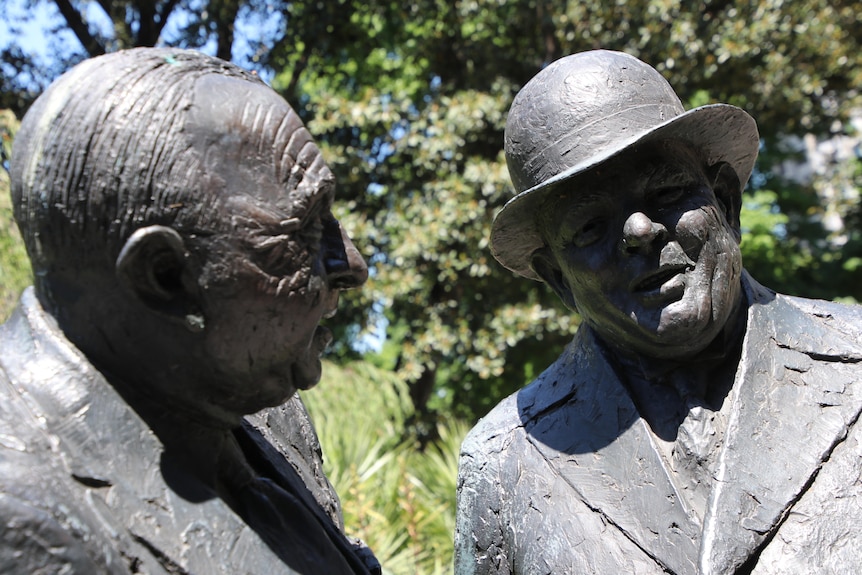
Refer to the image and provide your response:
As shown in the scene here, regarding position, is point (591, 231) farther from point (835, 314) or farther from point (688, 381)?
point (835, 314)

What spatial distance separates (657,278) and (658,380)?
1.02 feet

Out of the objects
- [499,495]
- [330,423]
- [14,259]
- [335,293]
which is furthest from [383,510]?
[335,293]

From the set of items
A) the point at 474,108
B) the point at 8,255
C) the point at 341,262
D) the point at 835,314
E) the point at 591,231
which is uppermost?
the point at 341,262

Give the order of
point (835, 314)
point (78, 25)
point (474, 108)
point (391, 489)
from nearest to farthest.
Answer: point (835, 314)
point (391, 489)
point (474, 108)
point (78, 25)

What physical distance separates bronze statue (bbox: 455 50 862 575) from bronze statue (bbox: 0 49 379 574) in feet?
3.51

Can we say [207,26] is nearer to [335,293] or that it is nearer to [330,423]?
[330,423]

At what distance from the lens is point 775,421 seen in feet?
7.72

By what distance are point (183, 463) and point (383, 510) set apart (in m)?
4.41

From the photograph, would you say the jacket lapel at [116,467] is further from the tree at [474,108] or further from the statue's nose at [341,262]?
the tree at [474,108]

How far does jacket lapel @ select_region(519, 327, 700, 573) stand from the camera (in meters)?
2.29

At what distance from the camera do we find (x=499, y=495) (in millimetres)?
2590

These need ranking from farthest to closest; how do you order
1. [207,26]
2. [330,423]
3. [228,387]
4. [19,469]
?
1. [207,26]
2. [330,423]
3. [228,387]
4. [19,469]

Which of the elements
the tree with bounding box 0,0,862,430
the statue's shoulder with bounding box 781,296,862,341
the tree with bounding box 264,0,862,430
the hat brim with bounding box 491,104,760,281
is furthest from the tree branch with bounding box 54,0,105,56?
the statue's shoulder with bounding box 781,296,862,341

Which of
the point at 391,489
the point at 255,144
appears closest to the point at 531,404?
the point at 255,144
